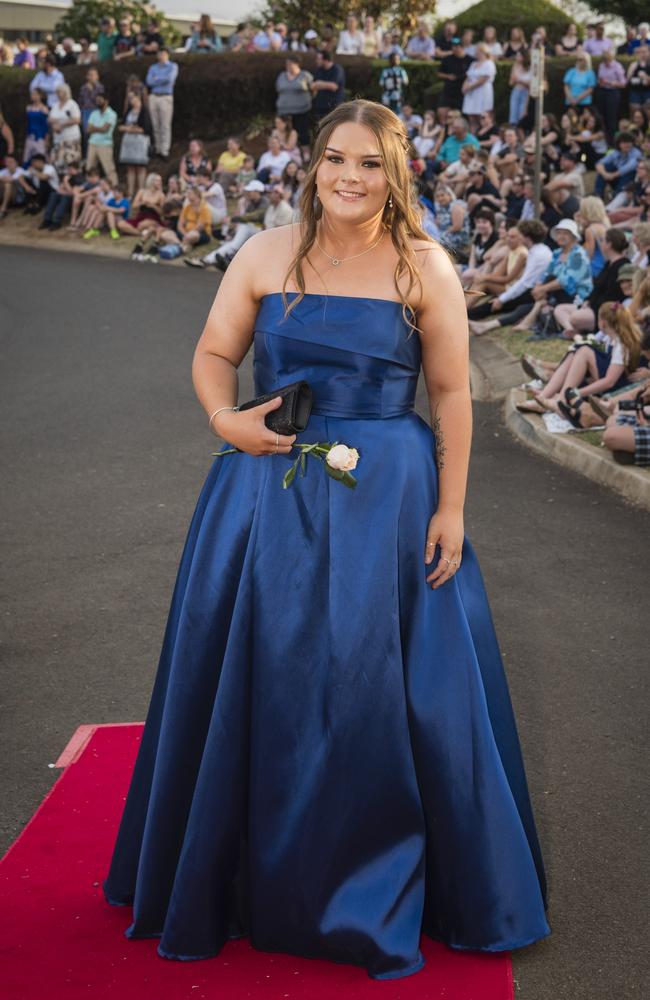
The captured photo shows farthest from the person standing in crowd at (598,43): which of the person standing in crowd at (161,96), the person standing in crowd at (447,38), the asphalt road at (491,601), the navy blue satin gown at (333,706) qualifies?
the navy blue satin gown at (333,706)

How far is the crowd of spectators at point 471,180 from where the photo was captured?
1070 cm

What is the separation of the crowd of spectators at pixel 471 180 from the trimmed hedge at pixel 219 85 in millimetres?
404

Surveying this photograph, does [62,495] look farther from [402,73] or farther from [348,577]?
[402,73]

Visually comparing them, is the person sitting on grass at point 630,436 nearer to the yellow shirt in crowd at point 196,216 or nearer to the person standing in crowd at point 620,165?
the person standing in crowd at point 620,165

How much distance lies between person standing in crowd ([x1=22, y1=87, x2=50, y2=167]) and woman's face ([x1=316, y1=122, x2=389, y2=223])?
24.5 meters

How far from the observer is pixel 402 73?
2314 cm

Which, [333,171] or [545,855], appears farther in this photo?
[545,855]

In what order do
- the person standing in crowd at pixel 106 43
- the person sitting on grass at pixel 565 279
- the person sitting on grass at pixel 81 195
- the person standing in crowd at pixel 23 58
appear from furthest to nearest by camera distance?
the person standing in crowd at pixel 23 58 → the person standing in crowd at pixel 106 43 → the person sitting on grass at pixel 81 195 → the person sitting on grass at pixel 565 279

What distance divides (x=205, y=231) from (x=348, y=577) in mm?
19383

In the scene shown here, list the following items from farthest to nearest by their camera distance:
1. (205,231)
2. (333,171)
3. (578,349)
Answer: (205,231)
(578,349)
(333,171)

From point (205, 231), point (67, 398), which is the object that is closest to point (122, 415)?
point (67, 398)

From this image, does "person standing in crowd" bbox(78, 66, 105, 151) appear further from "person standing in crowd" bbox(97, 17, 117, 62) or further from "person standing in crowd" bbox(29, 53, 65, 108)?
"person standing in crowd" bbox(97, 17, 117, 62)

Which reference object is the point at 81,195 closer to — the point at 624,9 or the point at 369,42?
the point at 369,42

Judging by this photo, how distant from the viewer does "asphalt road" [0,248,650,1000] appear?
407 cm
